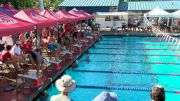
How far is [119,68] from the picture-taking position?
13.4m

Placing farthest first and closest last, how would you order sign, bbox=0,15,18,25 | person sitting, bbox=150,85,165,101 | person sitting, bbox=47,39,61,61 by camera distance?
1. person sitting, bbox=47,39,61,61
2. sign, bbox=0,15,18,25
3. person sitting, bbox=150,85,165,101

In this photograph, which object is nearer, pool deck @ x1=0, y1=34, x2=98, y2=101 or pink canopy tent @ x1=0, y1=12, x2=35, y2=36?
pink canopy tent @ x1=0, y1=12, x2=35, y2=36

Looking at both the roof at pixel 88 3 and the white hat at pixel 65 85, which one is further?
the roof at pixel 88 3

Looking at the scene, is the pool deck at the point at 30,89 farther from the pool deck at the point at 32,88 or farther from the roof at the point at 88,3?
the roof at the point at 88,3

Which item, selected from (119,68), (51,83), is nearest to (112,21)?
(119,68)

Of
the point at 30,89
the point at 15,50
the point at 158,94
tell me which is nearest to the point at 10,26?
the point at 30,89

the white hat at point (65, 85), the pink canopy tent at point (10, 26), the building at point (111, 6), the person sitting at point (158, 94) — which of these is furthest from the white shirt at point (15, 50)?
the building at point (111, 6)

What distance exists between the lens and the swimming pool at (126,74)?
9555 millimetres

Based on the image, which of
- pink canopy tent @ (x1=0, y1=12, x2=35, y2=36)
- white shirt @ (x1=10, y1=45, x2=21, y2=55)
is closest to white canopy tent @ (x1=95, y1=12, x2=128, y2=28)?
white shirt @ (x1=10, y1=45, x2=21, y2=55)

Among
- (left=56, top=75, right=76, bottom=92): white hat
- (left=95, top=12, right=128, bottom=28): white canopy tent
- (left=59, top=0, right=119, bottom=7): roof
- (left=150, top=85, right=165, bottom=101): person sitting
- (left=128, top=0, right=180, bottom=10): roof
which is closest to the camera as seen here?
(left=150, top=85, right=165, bottom=101): person sitting

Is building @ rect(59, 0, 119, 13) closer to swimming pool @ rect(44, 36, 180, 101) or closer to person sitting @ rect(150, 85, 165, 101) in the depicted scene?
swimming pool @ rect(44, 36, 180, 101)

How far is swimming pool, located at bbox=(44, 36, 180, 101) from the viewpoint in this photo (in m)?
9.55

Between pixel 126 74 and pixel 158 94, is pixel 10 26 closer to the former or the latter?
pixel 158 94

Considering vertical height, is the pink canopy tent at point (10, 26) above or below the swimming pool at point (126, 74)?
above
